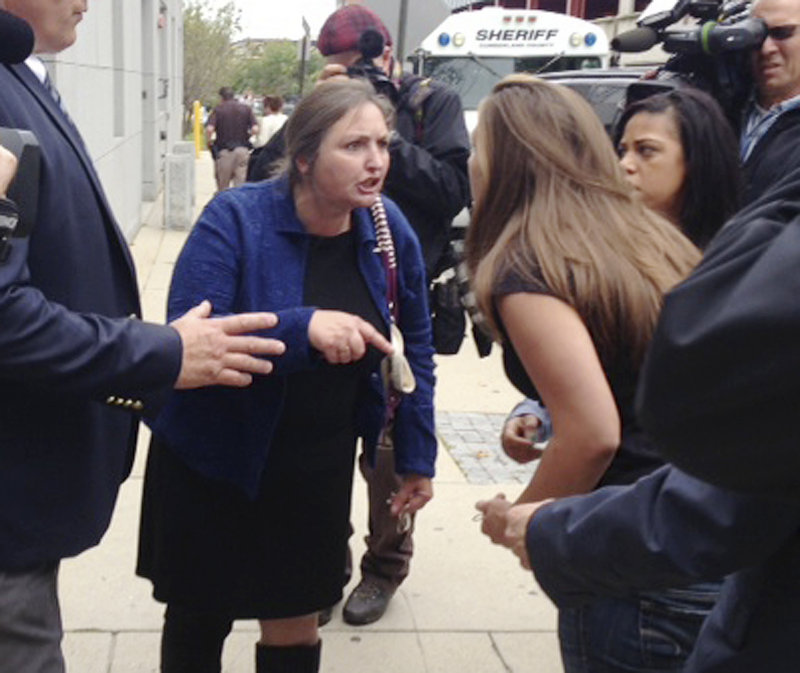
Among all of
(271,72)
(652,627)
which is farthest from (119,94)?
(271,72)

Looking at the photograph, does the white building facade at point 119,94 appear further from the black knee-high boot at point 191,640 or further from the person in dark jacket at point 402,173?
the black knee-high boot at point 191,640

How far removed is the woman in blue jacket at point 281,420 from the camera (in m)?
2.54

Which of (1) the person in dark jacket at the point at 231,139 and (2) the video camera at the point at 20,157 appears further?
(1) the person in dark jacket at the point at 231,139

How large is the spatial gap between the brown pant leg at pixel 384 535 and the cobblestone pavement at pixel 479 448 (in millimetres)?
1399

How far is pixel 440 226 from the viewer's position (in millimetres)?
3904

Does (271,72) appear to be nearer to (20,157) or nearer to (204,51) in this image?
(204,51)

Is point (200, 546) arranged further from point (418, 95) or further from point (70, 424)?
point (418, 95)

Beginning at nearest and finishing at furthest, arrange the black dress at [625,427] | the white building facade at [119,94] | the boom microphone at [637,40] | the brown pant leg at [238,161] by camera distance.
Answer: the black dress at [625,427] → the boom microphone at [637,40] → the white building facade at [119,94] → the brown pant leg at [238,161]

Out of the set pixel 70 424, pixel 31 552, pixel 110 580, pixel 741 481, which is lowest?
pixel 110 580

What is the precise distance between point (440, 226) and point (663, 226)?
5.95 feet

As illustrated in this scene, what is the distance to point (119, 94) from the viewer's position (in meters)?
10.9

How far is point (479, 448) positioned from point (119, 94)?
7142 millimetres

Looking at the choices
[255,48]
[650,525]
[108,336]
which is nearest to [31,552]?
[108,336]

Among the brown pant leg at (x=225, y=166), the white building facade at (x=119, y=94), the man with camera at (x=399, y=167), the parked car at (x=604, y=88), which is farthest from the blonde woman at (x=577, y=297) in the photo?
the brown pant leg at (x=225, y=166)
